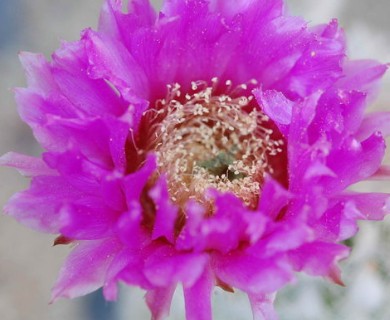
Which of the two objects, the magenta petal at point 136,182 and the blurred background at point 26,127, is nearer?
the magenta petal at point 136,182

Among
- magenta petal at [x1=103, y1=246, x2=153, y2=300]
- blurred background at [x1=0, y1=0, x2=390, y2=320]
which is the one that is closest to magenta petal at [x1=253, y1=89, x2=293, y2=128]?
magenta petal at [x1=103, y1=246, x2=153, y2=300]

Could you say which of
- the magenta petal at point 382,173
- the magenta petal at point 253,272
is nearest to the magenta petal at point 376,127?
the magenta petal at point 382,173

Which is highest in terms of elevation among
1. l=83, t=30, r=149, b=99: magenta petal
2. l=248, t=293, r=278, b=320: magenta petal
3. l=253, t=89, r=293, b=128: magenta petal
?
l=83, t=30, r=149, b=99: magenta petal

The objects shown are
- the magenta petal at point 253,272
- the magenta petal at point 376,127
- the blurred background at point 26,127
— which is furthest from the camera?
the blurred background at point 26,127

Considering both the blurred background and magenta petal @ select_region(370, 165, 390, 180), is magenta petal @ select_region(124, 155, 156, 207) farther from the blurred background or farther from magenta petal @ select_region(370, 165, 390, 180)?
the blurred background

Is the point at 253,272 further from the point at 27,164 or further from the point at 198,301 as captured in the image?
the point at 27,164

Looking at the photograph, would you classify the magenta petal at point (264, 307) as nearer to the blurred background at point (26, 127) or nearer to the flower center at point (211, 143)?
the flower center at point (211, 143)
